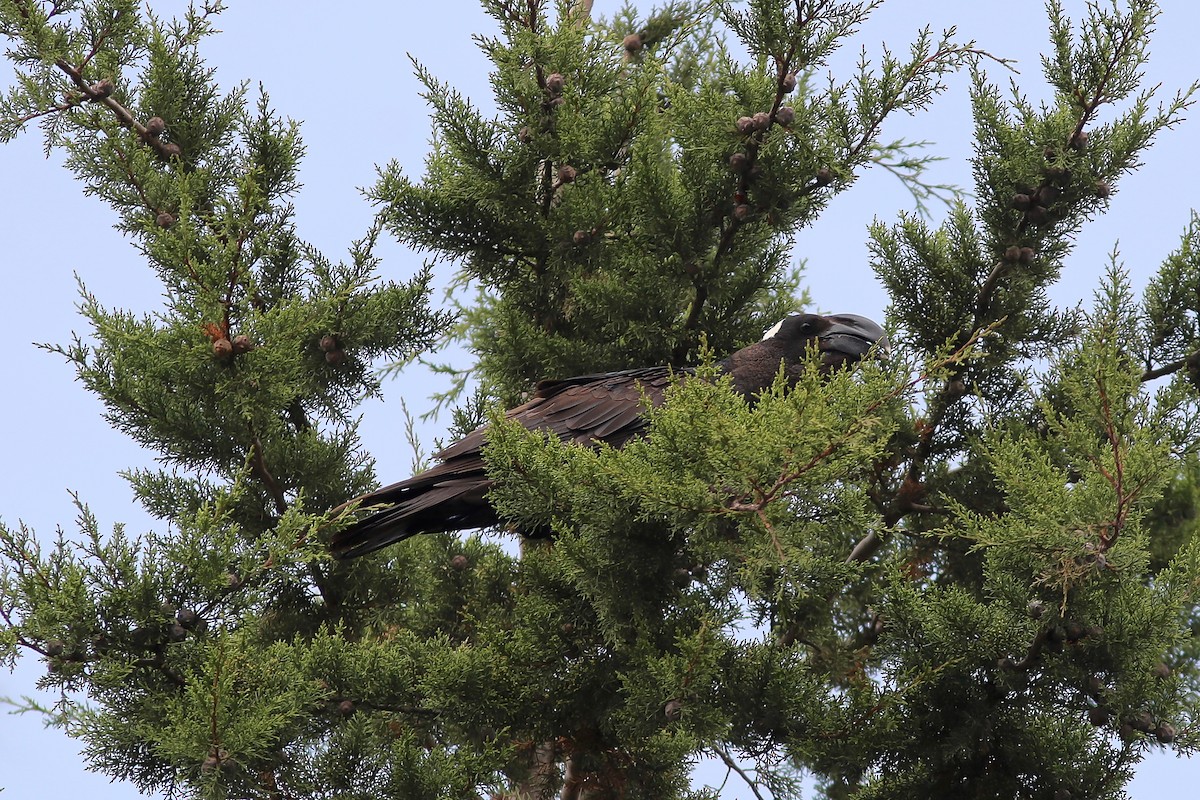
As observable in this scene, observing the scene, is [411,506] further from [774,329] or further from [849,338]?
[849,338]

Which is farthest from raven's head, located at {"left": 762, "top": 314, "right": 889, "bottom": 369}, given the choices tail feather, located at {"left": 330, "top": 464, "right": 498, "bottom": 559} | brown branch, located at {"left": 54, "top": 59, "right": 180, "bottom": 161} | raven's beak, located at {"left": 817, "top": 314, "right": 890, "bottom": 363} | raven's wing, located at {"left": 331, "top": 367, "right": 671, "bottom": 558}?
brown branch, located at {"left": 54, "top": 59, "right": 180, "bottom": 161}

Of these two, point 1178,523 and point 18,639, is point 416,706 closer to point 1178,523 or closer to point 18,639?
point 18,639

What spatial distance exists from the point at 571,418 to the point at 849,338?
48.0 inches

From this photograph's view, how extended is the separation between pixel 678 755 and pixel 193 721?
1620mm

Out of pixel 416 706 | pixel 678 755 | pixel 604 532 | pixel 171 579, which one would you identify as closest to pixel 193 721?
pixel 171 579

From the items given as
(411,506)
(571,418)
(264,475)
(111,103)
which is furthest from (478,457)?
(111,103)

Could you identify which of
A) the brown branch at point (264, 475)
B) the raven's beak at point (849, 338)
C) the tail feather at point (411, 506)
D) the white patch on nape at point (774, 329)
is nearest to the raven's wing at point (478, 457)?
the tail feather at point (411, 506)

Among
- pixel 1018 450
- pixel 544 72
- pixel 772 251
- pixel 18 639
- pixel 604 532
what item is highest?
pixel 544 72

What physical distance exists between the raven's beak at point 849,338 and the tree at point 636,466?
1.04 feet

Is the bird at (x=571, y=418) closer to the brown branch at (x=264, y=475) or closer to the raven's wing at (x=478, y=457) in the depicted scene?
the raven's wing at (x=478, y=457)

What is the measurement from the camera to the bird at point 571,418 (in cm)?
496

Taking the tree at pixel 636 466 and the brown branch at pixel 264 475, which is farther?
the brown branch at pixel 264 475

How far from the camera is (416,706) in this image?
187 inches

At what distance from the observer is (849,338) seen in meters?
5.63
